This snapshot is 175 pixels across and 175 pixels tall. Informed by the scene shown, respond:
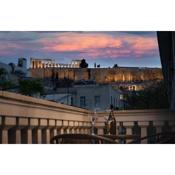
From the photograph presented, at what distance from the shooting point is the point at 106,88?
5539 millimetres

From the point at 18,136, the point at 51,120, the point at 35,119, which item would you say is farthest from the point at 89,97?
the point at 18,136

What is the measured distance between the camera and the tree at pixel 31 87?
17.9 ft

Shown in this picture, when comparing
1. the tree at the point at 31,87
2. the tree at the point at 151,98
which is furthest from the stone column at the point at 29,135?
the tree at the point at 151,98

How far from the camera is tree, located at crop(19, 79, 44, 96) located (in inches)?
215

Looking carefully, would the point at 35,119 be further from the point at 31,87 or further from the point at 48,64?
the point at 48,64

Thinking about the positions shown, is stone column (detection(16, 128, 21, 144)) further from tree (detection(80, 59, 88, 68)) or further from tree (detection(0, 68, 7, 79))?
tree (detection(80, 59, 88, 68))

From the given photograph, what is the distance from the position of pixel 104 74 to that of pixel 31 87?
22.4 inches

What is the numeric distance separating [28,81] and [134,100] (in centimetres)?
83

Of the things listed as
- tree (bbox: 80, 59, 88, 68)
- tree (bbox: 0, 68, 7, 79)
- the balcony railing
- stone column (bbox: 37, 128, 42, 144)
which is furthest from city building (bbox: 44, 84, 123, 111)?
tree (bbox: 0, 68, 7, 79)

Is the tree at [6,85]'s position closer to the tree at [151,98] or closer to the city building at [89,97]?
the city building at [89,97]
